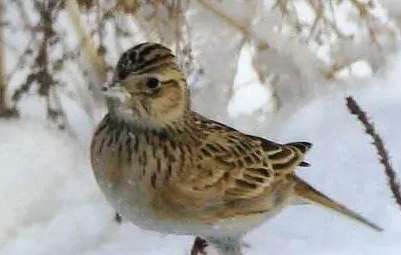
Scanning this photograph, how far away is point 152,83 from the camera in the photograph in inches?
170

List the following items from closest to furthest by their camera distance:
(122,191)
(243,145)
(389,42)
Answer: (122,191) → (243,145) → (389,42)

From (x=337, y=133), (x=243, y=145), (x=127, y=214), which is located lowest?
(x=127, y=214)

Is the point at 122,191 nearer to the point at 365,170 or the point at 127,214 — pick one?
the point at 127,214

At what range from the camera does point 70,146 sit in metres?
5.89

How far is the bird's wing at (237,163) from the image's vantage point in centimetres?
452

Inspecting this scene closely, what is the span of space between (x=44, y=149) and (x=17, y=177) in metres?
0.17

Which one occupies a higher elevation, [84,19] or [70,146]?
[84,19]

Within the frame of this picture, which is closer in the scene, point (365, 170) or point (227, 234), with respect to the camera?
point (227, 234)

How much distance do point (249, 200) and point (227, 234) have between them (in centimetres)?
13

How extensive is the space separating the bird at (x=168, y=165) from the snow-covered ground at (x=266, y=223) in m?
0.39

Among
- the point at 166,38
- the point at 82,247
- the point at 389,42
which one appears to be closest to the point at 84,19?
the point at 166,38

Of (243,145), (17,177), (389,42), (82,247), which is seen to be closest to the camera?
(243,145)

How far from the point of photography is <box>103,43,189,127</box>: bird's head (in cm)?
424

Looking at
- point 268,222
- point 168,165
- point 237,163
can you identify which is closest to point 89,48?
point 268,222
